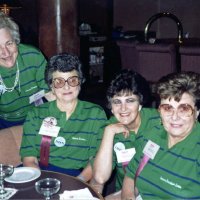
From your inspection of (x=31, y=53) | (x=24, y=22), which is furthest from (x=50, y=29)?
(x=24, y=22)

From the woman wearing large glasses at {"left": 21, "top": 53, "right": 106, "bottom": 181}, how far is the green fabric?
1.87 ft

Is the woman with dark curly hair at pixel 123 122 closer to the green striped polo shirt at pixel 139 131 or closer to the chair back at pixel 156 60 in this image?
the green striped polo shirt at pixel 139 131

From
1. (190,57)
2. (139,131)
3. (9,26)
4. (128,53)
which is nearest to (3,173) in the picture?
(139,131)

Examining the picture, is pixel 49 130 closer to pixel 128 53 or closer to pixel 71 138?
pixel 71 138

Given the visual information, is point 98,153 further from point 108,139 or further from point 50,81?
point 50,81

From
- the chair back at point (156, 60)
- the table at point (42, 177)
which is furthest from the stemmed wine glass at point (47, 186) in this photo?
the chair back at point (156, 60)

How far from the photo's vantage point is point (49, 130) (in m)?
2.49

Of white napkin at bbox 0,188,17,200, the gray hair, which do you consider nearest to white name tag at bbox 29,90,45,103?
the gray hair

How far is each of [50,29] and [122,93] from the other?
243cm

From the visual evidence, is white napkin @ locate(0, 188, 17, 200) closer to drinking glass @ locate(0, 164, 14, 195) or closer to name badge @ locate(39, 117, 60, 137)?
drinking glass @ locate(0, 164, 14, 195)

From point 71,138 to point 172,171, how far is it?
2.83 feet

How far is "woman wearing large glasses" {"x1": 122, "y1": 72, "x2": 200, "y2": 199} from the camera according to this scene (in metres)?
1.84

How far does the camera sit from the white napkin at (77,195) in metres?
A: 1.85

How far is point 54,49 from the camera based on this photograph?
4523mm
